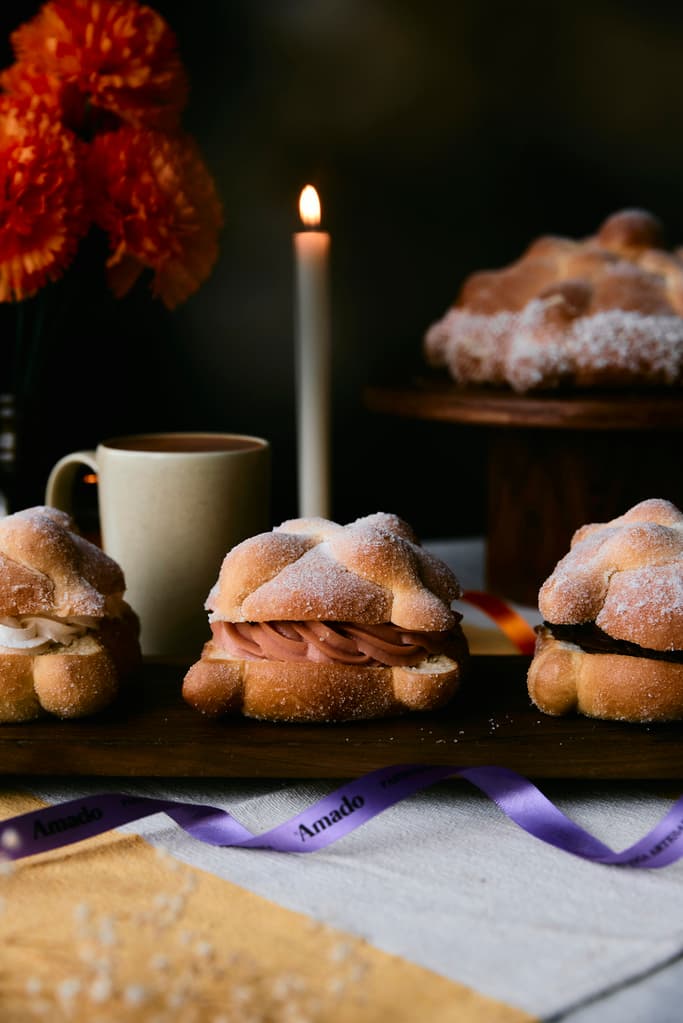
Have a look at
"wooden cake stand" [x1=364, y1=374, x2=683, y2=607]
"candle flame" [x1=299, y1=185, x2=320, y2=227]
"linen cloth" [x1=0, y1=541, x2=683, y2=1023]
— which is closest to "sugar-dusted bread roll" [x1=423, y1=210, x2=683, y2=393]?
"wooden cake stand" [x1=364, y1=374, x2=683, y2=607]

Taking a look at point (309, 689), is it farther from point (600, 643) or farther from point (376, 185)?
point (376, 185)

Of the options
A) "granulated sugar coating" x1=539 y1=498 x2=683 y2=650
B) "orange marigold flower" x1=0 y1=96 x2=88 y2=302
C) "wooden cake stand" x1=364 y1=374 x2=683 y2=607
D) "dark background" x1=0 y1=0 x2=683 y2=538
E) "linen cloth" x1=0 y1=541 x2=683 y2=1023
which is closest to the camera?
"linen cloth" x1=0 y1=541 x2=683 y2=1023

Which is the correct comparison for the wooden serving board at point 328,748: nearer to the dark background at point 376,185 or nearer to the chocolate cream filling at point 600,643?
the chocolate cream filling at point 600,643

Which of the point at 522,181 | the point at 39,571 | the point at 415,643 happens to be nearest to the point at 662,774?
→ the point at 415,643

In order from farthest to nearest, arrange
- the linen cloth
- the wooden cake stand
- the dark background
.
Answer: the dark background → the wooden cake stand → the linen cloth

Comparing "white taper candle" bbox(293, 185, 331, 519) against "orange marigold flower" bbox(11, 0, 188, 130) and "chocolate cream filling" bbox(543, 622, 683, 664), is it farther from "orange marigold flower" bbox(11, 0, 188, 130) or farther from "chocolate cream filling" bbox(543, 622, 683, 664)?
"chocolate cream filling" bbox(543, 622, 683, 664)

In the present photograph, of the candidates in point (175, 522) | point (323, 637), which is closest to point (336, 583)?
point (323, 637)

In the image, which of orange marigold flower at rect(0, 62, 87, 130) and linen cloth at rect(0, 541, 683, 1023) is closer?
linen cloth at rect(0, 541, 683, 1023)
